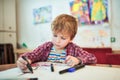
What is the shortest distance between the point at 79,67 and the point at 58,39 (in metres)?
0.26

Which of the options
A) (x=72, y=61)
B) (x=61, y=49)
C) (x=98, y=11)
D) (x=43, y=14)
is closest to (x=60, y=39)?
(x=61, y=49)

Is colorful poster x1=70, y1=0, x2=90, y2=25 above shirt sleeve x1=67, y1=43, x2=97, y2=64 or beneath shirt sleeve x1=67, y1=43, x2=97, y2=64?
above

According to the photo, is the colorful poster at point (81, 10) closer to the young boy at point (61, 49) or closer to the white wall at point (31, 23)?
the white wall at point (31, 23)

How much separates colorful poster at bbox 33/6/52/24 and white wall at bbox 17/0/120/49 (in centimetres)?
6

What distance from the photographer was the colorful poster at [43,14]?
2.84 m

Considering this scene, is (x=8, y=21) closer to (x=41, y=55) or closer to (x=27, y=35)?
(x=27, y=35)

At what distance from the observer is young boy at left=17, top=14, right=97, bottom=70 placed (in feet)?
3.48

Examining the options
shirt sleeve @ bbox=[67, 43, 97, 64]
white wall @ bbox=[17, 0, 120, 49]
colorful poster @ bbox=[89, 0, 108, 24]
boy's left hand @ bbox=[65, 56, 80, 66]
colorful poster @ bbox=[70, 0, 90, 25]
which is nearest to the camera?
boy's left hand @ bbox=[65, 56, 80, 66]

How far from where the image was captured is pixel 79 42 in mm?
2600

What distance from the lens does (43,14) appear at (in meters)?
2.86

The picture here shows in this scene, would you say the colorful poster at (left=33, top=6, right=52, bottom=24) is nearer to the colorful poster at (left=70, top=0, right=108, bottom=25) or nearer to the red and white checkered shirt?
the colorful poster at (left=70, top=0, right=108, bottom=25)

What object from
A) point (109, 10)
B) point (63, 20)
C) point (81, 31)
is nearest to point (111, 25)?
point (109, 10)

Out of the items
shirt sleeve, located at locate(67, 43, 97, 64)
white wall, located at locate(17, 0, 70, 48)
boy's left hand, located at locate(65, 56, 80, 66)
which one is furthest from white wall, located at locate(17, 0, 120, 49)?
boy's left hand, located at locate(65, 56, 80, 66)

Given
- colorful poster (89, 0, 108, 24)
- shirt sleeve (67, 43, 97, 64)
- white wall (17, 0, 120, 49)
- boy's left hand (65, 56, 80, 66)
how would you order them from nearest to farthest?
boy's left hand (65, 56, 80, 66) → shirt sleeve (67, 43, 97, 64) → colorful poster (89, 0, 108, 24) → white wall (17, 0, 120, 49)
